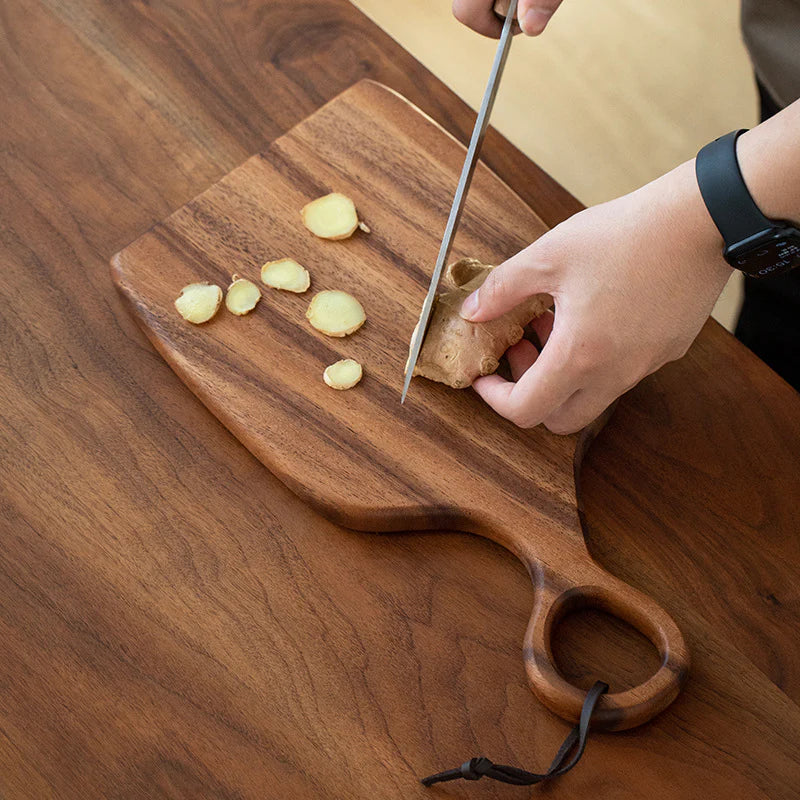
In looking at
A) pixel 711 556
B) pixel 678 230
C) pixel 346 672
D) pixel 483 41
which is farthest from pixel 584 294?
pixel 483 41

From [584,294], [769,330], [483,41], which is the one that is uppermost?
[584,294]

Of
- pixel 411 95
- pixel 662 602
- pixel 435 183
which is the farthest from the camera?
pixel 411 95

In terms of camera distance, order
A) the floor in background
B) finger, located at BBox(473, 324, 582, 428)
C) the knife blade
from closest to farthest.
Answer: the knife blade → finger, located at BBox(473, 324, 582, 428) → the floor in background

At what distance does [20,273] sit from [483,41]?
1605 mm

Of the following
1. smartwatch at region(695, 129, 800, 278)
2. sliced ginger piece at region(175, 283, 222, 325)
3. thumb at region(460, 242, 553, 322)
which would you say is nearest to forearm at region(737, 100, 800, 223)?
smartwatch at region(695, 129, 800, 278)

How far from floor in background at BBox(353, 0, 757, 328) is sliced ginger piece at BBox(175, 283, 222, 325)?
1343mm

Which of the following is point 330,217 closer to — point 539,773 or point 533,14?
point 533,14

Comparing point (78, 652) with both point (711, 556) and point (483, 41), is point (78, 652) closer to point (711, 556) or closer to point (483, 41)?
point (711, 556)

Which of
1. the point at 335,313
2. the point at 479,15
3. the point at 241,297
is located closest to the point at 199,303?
the point at 241,297

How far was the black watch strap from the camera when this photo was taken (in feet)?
2.67

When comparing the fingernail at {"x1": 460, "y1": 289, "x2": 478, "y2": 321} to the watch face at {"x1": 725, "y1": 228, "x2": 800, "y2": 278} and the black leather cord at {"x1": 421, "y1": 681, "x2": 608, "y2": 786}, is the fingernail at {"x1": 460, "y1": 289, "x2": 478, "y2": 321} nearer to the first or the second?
the watch face at {"x1": 725, "y1": 228, "x2": 800, "y2": 278}

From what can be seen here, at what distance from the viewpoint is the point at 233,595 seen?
886 mm

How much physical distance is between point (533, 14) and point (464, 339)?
33 centimetres

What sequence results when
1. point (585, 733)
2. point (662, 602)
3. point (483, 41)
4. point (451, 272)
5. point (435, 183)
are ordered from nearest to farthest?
point (585, 733) → point (662, 602) → point (451, 272) → point (435, 183) → point (483, 41)
